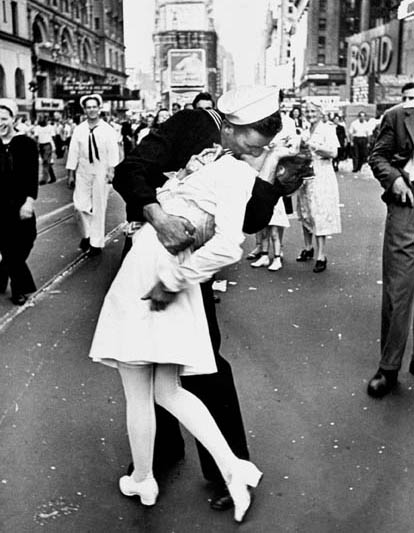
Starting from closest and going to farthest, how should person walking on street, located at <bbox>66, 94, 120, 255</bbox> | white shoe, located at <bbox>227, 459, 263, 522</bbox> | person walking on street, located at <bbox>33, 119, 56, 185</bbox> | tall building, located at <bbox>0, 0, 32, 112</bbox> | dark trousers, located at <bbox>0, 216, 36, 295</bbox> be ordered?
white shoe, located at <bbox>227, 459, 263, 522</bbox> → dark trousers, located at <bbox>0, 216, 36, 295</bbox> → person walking on street, located at <bbox>66, 94, 120, 255</bbox> → person walking on street, located at <bbox>33, 119, 56, 185</bbox> → tall building, located at <bbox>0, 0, 32, 112</bbox>

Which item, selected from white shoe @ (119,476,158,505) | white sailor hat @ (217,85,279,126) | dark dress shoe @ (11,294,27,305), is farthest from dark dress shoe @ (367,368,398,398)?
dark dress shoe @ (11,294,27,305)

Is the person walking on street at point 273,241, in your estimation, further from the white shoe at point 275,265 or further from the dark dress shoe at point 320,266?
the dark dress shoe at point 320,266

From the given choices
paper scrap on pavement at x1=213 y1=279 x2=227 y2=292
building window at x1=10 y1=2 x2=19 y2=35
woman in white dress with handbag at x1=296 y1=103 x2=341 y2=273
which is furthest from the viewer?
building window at x1=10 y1=2 x2=19 y2=35

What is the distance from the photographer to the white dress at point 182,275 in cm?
295

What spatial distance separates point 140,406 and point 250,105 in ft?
4.41

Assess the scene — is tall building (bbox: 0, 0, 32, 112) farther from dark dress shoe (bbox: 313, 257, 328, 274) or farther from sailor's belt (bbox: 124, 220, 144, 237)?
sailor's belt (bbox: 124, 220, 144, 237)

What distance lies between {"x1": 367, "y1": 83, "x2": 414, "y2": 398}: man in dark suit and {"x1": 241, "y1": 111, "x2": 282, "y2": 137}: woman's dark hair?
→ 184 centimetres

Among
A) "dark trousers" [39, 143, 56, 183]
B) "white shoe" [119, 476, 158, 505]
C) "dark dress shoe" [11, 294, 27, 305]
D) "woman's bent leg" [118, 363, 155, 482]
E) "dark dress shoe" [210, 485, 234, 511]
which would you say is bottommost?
"dark trousers" [39, 143, 56, 183]

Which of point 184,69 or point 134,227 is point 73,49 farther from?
point 134,227

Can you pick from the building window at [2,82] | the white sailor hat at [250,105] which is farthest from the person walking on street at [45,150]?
the building window at [2,82]

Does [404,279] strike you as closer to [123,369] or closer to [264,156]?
[264,156]

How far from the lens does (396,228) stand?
4.84 meters

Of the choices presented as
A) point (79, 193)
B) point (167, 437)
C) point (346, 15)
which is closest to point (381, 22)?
point (346, 15)

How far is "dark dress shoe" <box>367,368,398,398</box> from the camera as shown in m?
4.91
